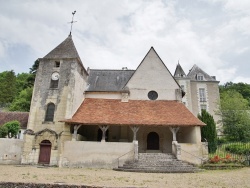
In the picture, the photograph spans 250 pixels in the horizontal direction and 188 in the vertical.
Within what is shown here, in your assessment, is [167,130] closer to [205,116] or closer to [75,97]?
[205,116]

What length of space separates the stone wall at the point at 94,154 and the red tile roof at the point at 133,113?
1.76 metres

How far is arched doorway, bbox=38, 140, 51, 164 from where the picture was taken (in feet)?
52.1

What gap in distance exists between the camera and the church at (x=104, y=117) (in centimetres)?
1570

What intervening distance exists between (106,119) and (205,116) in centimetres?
1045

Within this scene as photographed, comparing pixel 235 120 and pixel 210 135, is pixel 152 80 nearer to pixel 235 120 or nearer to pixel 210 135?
pixel 210 135

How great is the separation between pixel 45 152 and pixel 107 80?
10.9m

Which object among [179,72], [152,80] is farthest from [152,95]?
[179,72]

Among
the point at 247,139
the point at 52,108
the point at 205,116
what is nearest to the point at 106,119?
the point at 52,108

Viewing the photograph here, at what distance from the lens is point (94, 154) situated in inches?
610

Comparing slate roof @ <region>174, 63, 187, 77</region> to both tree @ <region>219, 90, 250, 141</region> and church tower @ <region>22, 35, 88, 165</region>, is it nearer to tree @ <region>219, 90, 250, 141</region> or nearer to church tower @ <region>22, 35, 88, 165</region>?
tree @ <region>219, 90, 250, 141</region>

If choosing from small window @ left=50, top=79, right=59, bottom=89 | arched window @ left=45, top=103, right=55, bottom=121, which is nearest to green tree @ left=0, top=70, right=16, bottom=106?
small window @ left=50, top=79, right=59, bottom=89

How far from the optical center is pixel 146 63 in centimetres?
2184

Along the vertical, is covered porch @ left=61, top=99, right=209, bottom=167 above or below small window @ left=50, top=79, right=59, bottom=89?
below

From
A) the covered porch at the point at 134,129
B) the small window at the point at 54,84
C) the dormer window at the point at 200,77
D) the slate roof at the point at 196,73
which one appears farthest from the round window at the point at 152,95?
the dormer window at the point at 200,77
